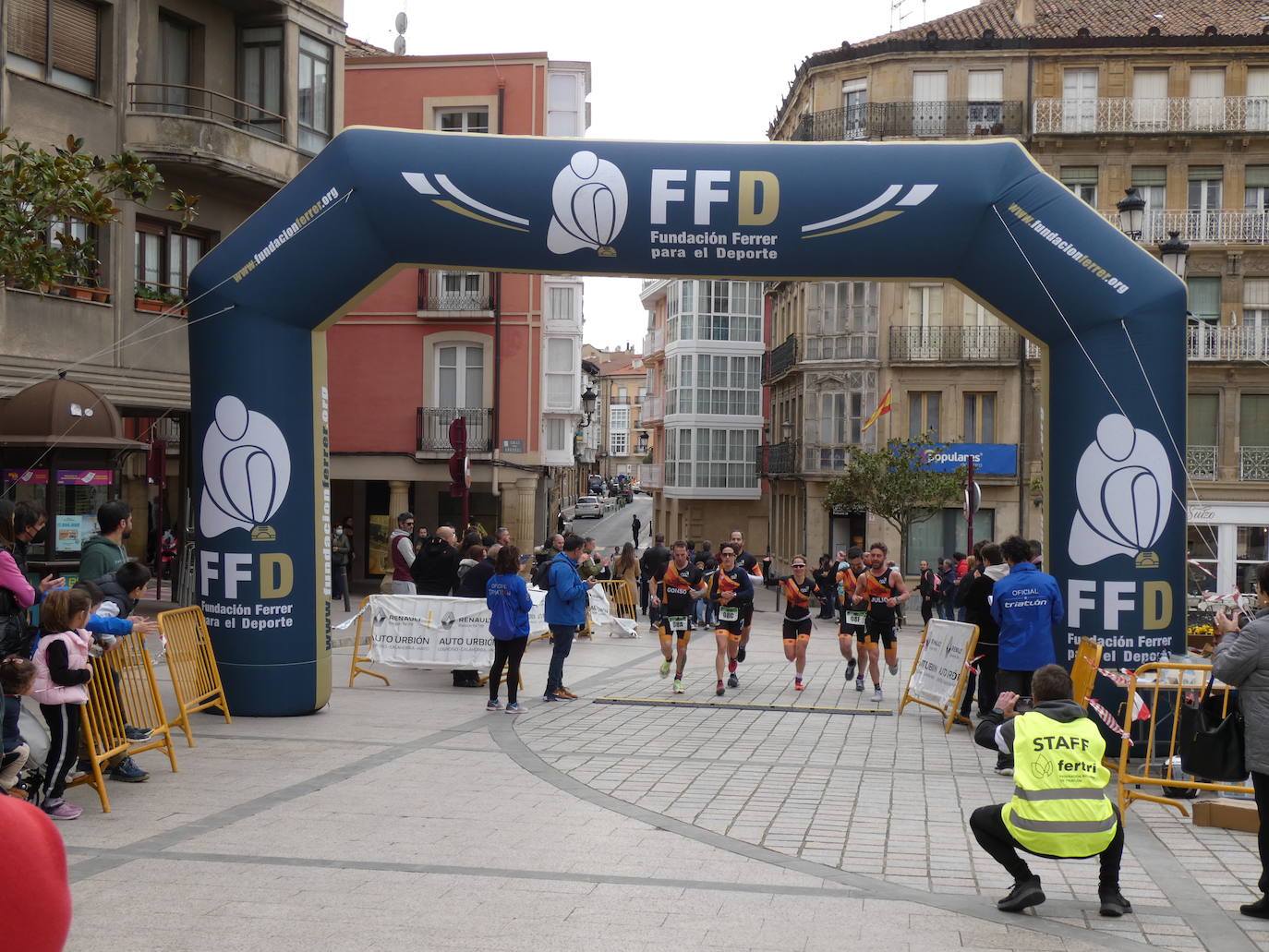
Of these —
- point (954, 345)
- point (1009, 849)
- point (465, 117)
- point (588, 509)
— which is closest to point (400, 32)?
point (465, 117)

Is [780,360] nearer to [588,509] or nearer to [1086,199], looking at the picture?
[1086,199]

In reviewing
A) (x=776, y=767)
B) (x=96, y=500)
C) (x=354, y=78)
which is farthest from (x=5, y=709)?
(x=354, y=78)

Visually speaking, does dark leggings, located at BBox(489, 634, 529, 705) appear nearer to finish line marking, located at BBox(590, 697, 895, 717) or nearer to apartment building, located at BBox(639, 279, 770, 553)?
finish line marking, located at BBox(590, 697, 895, 717)

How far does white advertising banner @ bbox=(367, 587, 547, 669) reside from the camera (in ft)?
49.0

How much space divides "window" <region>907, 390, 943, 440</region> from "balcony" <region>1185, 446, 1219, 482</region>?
758cm

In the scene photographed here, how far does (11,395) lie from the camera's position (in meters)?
16.5

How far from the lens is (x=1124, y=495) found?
10.7 meters

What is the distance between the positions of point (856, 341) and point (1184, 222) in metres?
10.5

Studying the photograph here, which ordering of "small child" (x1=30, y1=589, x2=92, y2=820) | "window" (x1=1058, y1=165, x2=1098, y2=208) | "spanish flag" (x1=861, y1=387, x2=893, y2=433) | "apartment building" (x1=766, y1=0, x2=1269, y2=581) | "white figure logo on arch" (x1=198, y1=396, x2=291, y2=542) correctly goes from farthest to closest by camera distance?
"window" (x1=1058, y1=165, x2=1098, y2=208) → "apartment building" (x1=766, y1=0, x2=1269, y2=581) → "spanish flag" (x1=861, y1=387, x2=893, y2=433) → "white figure logo on arch" (x1=198, y1=396, x2=291, y2=542) → "small child" (x1=30, y1=589, x2=92, y2=820)

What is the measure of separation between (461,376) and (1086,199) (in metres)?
21.0

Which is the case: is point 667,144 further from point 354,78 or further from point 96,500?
point 354,78

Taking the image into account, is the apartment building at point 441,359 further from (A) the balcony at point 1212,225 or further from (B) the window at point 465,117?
(A) the balcony at point 1212,225

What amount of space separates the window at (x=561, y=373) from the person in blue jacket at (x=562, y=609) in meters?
22.8

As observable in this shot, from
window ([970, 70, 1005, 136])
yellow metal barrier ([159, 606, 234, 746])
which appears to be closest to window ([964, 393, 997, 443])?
window ([970, 70, 1005, 136])
